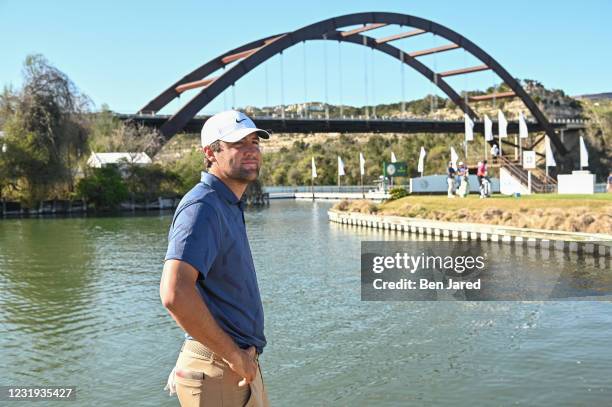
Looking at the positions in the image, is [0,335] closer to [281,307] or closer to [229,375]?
[281,307]

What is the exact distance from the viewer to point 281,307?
41.1 feet

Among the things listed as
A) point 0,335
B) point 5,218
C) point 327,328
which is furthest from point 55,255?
point 5,218

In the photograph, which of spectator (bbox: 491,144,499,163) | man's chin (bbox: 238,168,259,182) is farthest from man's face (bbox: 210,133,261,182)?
spectator (bbox: 491,144,499,163)

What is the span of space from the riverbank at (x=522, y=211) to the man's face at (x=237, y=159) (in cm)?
1859

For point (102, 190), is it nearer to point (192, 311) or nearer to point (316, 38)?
point (316, 38)

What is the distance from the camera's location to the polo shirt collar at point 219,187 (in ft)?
10.1

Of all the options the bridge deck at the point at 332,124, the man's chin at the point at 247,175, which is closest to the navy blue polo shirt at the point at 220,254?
the man's chin at the point at 247,175

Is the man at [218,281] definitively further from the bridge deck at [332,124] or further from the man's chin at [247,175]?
the bridge deck at [332,124]

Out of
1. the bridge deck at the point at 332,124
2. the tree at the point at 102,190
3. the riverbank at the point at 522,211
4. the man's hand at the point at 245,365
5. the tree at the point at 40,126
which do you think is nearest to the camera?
the man's hand at the point at 245,365

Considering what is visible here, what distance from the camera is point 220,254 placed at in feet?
9.73

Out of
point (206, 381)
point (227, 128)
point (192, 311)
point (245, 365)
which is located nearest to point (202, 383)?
point (206, 381)

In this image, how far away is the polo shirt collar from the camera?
3064 millimetres

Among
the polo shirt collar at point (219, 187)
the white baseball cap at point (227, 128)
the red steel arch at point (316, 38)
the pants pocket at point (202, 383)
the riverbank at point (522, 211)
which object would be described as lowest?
the riverbank at point (522, 211)

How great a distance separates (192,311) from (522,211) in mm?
22545
